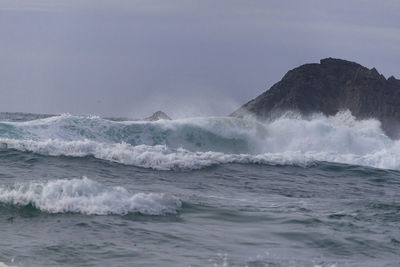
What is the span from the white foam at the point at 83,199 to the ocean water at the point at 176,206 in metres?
0.02

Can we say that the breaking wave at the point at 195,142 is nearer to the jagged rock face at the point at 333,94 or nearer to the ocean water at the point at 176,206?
the ocean water at the point at 176,206

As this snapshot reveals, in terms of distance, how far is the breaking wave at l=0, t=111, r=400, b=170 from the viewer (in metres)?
18.7

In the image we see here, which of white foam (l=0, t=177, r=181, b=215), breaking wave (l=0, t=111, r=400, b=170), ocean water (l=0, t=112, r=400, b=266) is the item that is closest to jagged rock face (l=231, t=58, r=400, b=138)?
breaking wave (l=0, t=111, r=400, b=170)

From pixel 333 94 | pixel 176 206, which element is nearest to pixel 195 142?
pixel 176 206

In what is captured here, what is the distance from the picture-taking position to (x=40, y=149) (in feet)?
60.2

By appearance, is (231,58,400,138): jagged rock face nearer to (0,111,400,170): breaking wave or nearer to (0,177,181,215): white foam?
(0,111,400,170): breaking wave

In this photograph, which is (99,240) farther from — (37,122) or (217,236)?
(37,122)

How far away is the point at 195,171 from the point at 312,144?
1391 centimetres

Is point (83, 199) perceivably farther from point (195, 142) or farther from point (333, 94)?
point (333, 94)

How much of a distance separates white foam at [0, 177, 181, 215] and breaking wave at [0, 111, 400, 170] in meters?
6.73

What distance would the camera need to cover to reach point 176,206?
1122 cm

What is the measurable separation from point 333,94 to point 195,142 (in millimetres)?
37191

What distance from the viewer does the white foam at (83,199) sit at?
10328 mm

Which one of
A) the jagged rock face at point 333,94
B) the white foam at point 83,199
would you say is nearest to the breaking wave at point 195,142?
the white foam at point 83,199
